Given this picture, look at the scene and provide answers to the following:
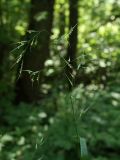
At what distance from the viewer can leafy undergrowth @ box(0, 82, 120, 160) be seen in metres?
5.02

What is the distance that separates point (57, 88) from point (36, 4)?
1.69m

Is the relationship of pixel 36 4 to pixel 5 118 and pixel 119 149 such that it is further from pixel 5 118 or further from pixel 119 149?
pixel 119 149

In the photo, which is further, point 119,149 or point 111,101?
point 111,101

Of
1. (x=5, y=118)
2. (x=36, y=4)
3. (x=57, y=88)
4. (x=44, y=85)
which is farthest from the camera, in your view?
(x=44, y=85)

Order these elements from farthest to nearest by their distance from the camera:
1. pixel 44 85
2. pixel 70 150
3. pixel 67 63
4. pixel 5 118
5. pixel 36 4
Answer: pixel 44 85, pixel 36 4, pixel 5 118, pixel 70 150, pixel 67 63

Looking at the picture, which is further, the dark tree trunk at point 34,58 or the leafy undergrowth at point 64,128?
the dark tree trunk at point 34,58

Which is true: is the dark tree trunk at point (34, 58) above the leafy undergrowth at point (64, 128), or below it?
above

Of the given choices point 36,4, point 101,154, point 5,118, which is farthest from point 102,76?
point 101,154

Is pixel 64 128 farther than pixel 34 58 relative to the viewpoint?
No

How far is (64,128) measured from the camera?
5473mm

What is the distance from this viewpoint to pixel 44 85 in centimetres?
880

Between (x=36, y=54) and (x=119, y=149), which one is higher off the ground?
(x=36, y=54)

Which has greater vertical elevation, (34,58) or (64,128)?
(34,58)

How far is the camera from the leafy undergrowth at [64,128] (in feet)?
16.5
